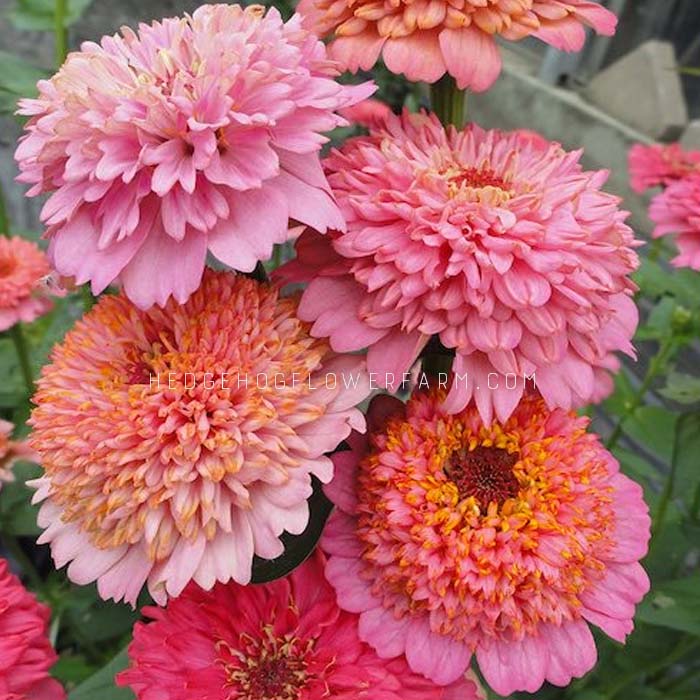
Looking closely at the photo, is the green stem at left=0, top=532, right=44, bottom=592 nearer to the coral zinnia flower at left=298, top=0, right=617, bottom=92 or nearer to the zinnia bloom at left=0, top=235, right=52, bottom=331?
the zinnia bloom at left=0, top=235, right=52, bottom=331

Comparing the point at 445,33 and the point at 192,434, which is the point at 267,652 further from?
the point at 445,33

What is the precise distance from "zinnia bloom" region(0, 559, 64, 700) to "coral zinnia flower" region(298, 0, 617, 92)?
342mm

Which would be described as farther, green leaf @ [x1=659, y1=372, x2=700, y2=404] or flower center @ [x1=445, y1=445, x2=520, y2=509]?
green leaf @ [x1=659, y1=372, x2=700, y2=404]

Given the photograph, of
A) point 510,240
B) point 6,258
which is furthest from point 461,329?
point 6,258

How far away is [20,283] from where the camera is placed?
0.75 meters

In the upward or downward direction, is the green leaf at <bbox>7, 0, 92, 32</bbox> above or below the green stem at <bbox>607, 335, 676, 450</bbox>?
above

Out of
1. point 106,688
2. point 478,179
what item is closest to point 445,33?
point 478,179

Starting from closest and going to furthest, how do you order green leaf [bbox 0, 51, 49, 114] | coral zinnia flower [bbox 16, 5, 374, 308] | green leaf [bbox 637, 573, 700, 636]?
coral zinnia flower [bbox 16, 5, 374, 308]
green leaf [bbox 637, 573, 700, 636]
green leaf [bbox 0, 51, 49, 114]

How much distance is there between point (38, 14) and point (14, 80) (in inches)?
5.8

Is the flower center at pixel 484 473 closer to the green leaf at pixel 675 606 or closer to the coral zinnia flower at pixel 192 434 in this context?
the coral zinnia flower at pixel 192 434

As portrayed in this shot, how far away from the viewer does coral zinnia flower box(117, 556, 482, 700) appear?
0.36 m

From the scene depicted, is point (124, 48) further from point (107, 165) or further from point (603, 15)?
point (603, 15)

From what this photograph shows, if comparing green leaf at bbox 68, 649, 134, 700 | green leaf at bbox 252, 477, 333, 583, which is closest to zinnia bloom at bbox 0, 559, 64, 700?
green leaf at bbox 68, 649, 134, 700

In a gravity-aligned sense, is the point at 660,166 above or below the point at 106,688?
above
